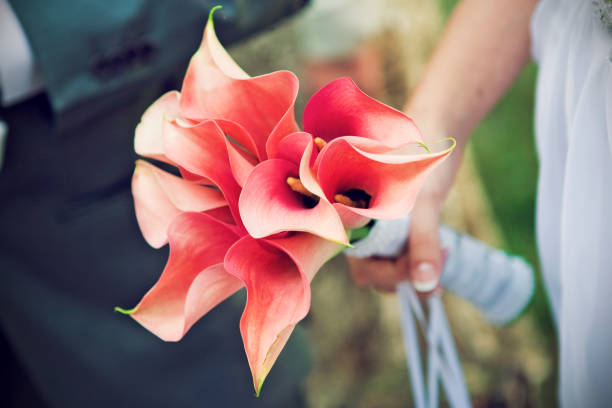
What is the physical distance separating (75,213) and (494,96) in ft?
1.40

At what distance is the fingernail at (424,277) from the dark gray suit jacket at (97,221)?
290 millimetres

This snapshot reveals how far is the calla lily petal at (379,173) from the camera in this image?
0.73 ft

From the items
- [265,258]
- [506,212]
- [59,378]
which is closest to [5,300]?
[59,378]

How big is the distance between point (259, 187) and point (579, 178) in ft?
0.73

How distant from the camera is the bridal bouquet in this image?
0.74 ft

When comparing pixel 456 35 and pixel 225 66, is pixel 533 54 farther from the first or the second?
pixel 225 66

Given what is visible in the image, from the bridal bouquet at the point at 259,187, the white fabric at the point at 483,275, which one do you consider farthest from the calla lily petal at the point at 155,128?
the white fabric at the point at 483,275

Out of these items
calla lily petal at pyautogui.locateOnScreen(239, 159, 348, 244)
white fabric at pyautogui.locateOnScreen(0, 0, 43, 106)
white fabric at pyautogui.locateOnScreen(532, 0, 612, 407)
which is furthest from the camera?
white fabric at pyautogui.locateOnScreen(0, 0, 43, 106)

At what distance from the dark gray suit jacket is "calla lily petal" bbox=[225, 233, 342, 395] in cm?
30

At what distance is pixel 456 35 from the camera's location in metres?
0.44

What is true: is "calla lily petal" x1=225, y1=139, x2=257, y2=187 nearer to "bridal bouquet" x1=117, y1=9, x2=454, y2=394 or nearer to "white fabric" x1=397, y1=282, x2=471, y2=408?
"bridal bouquet" x1=117, y1=9, x2=454, y2=394

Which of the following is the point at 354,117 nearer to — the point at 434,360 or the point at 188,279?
the point at 188,279

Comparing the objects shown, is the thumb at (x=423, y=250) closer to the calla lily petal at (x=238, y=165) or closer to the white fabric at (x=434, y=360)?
the white fabric at (x=434, y=360)

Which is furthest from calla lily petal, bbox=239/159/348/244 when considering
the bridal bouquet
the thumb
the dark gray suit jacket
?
the dark gray suit jacket
